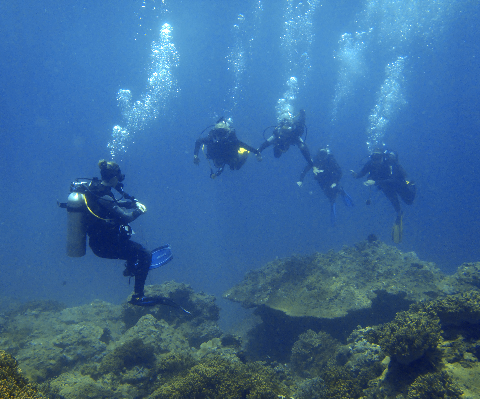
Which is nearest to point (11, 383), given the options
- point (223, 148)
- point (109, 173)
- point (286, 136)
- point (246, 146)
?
point (109, 173)

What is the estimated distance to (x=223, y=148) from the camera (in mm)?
9484

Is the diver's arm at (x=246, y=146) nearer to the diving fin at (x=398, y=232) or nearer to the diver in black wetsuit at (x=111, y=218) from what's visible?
the diver in black wetsuit at (x=111, y=218)

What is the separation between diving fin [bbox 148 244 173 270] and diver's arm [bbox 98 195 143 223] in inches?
62.2

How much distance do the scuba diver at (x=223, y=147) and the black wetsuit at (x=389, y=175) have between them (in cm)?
724

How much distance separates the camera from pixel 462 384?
300 cm

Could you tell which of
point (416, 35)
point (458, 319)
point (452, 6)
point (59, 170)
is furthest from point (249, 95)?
point (59, 170)

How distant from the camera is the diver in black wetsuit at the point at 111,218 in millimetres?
4863

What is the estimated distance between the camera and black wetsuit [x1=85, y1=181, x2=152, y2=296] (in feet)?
15.9

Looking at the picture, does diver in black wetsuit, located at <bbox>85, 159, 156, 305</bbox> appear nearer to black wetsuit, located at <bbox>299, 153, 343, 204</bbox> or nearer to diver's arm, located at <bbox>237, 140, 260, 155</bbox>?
diver's arm, located at <bbox>237, 140, 260, 155</bbox>

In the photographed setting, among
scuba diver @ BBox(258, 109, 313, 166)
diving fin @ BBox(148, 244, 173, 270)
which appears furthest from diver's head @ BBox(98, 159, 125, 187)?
scuba diver @ BBox(258, 109, 313, 166)

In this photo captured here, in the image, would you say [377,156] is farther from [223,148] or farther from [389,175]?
[223,148]

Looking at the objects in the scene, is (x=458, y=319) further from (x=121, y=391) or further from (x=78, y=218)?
(x=78, y=218)

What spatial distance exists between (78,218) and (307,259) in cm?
862

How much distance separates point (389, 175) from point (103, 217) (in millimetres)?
13544
